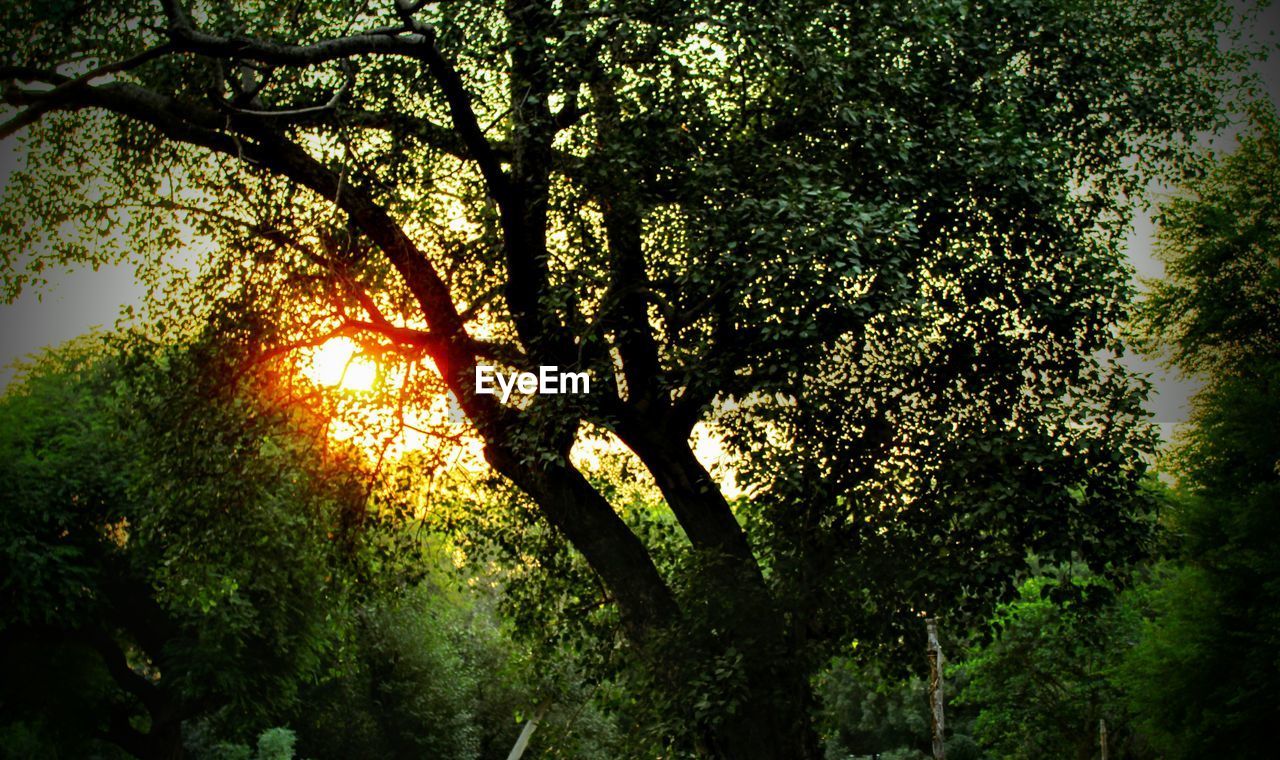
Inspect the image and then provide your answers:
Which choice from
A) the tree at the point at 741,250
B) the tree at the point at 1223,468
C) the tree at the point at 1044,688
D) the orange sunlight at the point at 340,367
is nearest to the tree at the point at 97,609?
the orange sunlight at the point at 340,367

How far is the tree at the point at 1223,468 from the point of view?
706 inches

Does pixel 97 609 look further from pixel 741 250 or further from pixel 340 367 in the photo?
pixel 741 250

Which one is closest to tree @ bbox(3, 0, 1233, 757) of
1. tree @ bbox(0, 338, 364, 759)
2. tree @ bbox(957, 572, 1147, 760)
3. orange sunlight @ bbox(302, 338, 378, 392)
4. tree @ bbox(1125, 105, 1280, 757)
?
orange sunlight @ bbox(302, 338, 378, 392)

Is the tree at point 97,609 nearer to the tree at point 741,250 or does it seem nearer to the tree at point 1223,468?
the tree at point 741,250

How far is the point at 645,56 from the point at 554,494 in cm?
394

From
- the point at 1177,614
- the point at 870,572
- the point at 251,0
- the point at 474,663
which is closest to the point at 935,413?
the point at 870,572

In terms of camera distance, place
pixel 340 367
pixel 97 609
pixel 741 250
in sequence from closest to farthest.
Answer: pixel 741 250 < pixel 340 367 < pixel 97 609

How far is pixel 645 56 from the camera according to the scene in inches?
363

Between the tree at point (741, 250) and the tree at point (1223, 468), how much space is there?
893 cm

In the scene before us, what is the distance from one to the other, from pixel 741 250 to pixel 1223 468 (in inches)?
568

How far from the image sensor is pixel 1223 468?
19.5m

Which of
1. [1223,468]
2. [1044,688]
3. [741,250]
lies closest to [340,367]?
[741,250]

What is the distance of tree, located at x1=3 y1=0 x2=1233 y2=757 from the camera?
8.74 metres

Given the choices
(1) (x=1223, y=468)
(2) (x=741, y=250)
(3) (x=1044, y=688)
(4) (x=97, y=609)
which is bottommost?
(2) (x=741, y=250)
